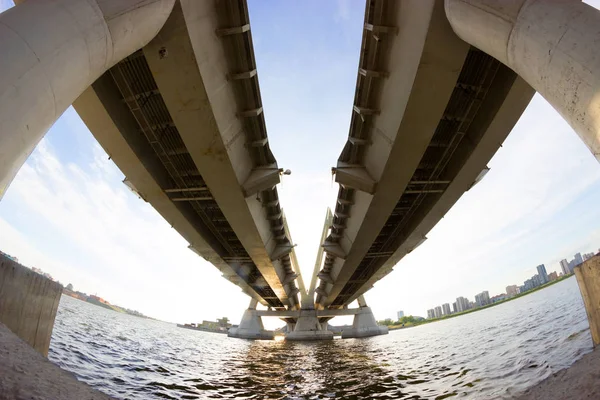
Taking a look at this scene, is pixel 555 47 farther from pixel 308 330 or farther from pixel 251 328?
pixel 251 328

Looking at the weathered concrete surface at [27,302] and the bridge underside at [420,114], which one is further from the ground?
the bridge underside at [420,114]

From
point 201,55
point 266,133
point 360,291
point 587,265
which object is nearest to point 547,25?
point 587,265

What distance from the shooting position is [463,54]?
268 inches

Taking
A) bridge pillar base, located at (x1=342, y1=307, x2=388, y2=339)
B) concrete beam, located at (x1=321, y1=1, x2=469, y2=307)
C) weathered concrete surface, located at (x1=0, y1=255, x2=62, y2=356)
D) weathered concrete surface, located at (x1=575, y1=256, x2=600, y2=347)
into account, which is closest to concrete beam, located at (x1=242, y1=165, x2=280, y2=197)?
concrete beam, located at (x1=321, y1=1, x2=469, y2=307)

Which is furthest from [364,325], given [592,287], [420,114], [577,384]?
[577,384]

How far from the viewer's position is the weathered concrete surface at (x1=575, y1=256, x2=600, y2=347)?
5.41 m

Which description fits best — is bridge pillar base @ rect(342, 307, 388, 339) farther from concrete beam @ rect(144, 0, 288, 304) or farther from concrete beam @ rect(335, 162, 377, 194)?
concrete beam @ rect(335, 162, 377, 194)

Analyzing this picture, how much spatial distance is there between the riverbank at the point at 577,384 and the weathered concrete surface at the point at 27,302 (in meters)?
8.50

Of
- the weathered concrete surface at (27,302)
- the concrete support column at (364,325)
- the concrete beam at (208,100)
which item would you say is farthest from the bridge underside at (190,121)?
Result: the concrete support column at (364,325)

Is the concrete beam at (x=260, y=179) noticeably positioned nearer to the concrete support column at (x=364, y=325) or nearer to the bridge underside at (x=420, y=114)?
the bridge underside at (x=420, y=114)

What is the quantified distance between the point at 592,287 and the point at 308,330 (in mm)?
47715

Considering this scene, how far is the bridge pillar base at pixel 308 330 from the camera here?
156 ft

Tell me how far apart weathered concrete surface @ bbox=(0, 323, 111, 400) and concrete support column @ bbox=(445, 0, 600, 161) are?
698 centimetres

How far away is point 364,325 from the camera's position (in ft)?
181
